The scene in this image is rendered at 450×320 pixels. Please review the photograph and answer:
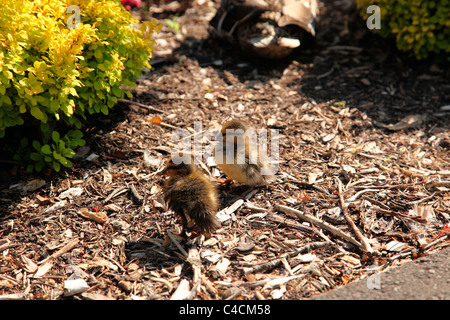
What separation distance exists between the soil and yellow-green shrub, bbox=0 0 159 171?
39cm

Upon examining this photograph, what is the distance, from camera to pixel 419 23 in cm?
618

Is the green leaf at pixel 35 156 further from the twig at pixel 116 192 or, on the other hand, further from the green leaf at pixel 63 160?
the twig at pixel 116 192

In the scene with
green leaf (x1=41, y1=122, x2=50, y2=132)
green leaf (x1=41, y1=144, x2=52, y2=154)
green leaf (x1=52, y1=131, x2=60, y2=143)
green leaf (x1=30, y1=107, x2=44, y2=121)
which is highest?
green leaf (x1=30, y1=107, x2=44, y2=121)

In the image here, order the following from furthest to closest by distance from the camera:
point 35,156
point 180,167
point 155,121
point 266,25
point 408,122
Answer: point 266,25
point 408,122
point 155,121
point 35,156
point 180,167

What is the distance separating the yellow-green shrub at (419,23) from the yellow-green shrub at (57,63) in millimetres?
3552

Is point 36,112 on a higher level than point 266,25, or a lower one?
lower

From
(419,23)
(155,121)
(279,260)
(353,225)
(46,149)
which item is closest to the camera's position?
(279,260)

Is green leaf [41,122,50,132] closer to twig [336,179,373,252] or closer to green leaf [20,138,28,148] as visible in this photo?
green leaf [20,138,28,148]

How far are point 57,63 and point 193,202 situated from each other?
169cm

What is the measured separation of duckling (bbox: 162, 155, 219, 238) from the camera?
12.4ft

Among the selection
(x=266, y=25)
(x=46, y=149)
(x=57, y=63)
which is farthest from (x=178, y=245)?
(x=266, y=25)

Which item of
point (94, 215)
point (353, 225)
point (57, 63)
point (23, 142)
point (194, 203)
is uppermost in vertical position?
point (57, 63)

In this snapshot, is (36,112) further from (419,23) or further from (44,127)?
(419,23)

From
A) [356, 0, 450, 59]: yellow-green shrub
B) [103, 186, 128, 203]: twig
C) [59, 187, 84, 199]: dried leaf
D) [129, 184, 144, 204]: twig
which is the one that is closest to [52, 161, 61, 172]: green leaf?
[59, 187, 84, 199]: dried leaf
